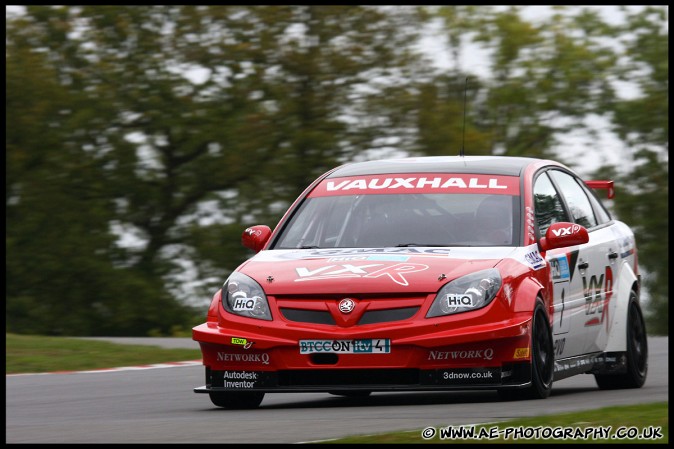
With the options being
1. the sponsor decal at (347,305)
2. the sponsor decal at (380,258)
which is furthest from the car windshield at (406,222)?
the sponsor decal at (347,305)

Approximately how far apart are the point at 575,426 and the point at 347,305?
1.99m

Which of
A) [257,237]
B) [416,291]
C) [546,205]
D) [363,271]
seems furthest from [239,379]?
[546,205]

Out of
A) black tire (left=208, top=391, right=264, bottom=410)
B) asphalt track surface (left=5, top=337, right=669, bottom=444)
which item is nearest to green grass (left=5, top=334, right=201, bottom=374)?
asphalt track surface (left=5, top=337, right=669, bottom=444)

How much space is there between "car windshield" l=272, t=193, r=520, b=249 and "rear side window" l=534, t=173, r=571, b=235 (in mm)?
266

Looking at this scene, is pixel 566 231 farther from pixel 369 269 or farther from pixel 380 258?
pixel 369 269

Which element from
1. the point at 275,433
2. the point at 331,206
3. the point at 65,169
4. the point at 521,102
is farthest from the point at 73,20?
the point at 275,433

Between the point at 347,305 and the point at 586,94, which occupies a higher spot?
the point at 347,305

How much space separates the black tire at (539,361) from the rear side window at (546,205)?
0.84 metres

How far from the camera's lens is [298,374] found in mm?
9117

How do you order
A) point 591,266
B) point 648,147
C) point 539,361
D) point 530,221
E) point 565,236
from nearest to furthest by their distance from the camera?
1. point 539,361
2. point 565,236
3. point 530,221
4. point 591,266
5. point 648,147

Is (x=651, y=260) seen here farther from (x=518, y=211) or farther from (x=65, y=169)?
(x=518, y=211)

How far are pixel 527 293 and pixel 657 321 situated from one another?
33049 millimetres

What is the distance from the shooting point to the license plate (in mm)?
8922

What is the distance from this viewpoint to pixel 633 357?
11.2 meters
